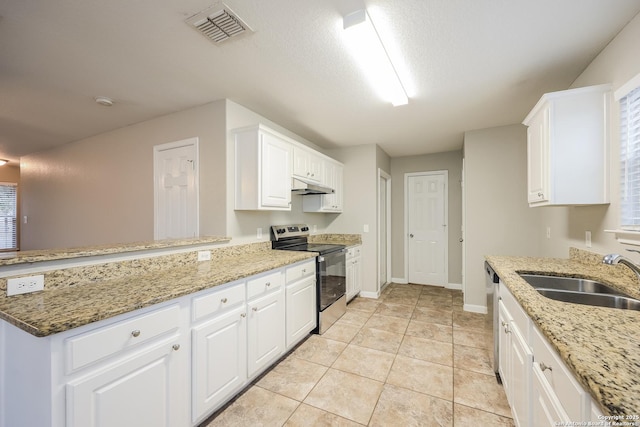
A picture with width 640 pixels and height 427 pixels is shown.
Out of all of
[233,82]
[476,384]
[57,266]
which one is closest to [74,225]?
[57,266]

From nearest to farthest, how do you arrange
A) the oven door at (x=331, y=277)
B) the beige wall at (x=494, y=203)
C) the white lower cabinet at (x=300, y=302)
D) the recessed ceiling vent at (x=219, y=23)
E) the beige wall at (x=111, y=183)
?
the recessed ceiling vent at (x=219, y=23)
the white lower cabinet at (x=300, y=302)
the beige wall at (x=111, y=183)
the oven door at (x=331, y=277)
the beige wall at (x=494, y=203)

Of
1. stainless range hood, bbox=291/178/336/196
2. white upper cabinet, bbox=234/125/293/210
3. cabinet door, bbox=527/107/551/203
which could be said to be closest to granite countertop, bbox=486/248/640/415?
cabinet door, bbox=527/107/551/203

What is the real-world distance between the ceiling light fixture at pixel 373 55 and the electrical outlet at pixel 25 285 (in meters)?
2.17

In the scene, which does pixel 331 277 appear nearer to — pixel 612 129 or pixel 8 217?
pixel 612 129

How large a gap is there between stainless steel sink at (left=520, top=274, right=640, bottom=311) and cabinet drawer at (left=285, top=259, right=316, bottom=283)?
1.80 meters

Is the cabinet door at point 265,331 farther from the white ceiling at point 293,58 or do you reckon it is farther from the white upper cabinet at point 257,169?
the white ceiling at point 293,58

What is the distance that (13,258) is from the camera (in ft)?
4.39

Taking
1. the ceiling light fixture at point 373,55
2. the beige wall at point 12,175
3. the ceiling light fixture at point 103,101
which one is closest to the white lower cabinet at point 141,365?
the ceiling light fixture at point 373,55

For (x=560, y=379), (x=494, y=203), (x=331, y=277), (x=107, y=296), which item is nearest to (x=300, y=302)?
(x=331, y=277)

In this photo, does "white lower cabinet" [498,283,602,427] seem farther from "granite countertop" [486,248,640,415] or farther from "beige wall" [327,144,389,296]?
"beige wall" [327,144,389,296]

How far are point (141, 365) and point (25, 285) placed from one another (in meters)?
0.74

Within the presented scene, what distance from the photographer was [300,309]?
260cm

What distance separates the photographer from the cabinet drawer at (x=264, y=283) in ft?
6.53

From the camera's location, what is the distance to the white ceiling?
1.50 m
